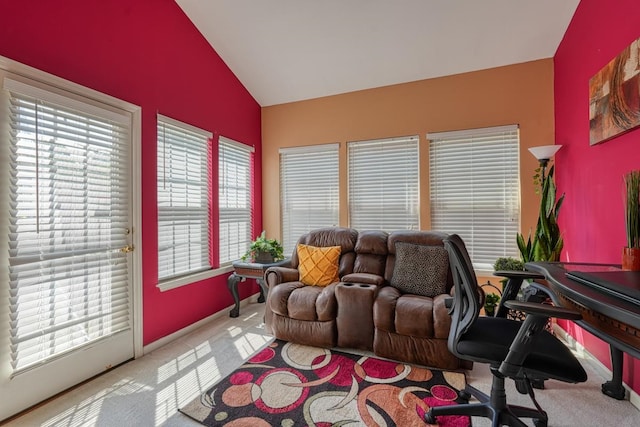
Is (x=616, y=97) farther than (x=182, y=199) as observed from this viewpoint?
No

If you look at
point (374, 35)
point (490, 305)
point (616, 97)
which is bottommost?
point (490, 305)

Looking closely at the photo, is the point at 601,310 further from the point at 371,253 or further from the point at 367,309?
the point at 371,253

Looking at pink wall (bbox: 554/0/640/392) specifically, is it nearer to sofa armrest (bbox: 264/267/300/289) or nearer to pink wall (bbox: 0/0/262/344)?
sofa armrest (bbox: 264/267/300/289)

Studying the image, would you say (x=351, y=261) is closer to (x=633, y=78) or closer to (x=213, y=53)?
(x=633, y=78)

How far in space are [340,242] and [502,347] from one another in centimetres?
199

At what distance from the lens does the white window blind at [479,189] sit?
3.22 meters

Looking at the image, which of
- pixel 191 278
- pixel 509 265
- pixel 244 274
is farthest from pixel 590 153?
pixel 191 278

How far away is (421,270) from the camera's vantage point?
273 cm

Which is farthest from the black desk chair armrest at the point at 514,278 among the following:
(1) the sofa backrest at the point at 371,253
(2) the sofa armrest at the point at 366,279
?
(1) the sofa backrest at the point at 371,253

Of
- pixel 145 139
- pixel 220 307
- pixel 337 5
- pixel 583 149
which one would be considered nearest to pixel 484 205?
pixel 583 149

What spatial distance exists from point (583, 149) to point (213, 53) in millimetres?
3851

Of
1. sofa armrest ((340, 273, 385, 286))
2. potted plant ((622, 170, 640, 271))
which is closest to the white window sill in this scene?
sofa armrest ((340, 273, 385, 286))

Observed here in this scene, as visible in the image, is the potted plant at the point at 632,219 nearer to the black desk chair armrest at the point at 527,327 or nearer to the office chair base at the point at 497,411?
the black desk chair armrest at the point at 527,327

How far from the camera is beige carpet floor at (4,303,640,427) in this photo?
1.77 metres
